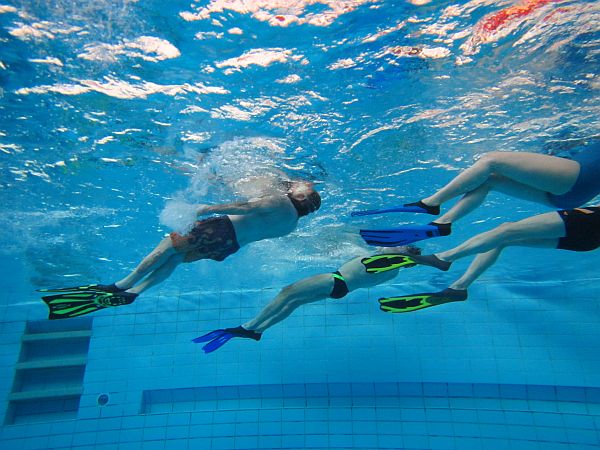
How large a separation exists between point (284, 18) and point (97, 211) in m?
8.14

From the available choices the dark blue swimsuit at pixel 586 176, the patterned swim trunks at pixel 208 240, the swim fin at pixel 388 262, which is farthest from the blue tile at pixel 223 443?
the dark blue swimsuit at pixel 586 176

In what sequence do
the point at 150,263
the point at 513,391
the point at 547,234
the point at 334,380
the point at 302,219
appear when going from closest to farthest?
the point at 547,234 < the point at 150,263 < the point at 302,219 < the point at 513,391 < the point at 334,380

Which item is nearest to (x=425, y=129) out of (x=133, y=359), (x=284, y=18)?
(x=284, y=18)

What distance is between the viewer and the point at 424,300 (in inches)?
275

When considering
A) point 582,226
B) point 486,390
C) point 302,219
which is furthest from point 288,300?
point 486,390

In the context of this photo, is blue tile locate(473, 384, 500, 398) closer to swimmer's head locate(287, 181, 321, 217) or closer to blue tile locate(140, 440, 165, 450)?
swimmer's head locate(287, 181, 321, 217)

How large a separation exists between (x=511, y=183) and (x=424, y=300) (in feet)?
8.40

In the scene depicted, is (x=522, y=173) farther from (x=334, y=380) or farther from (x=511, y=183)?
(x=334, y=380)

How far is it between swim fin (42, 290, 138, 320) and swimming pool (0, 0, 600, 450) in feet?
10.7

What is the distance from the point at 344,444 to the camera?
12922mm

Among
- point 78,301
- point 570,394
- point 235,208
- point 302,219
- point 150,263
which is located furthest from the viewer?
point 570,394

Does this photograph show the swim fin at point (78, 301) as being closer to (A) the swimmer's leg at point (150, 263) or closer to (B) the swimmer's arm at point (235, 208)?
(A) the swimmer's leg at point (150, 263)

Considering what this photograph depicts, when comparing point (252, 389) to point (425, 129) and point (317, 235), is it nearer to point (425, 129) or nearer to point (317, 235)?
point (317, 235)

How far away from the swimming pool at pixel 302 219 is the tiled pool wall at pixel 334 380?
7 cm
